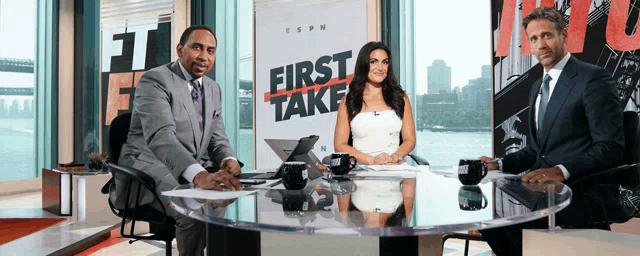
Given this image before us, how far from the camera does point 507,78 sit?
3951mm

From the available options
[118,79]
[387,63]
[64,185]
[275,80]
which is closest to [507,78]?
[387,63]

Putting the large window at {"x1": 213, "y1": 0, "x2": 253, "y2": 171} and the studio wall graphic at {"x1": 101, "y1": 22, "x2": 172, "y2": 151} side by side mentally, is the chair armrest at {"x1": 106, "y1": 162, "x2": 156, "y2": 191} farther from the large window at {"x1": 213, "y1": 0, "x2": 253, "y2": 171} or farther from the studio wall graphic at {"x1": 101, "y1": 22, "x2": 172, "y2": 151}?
the studio wall graphic at {"x1": 101, "y1": 22, "x2": 172, "y2": 151}

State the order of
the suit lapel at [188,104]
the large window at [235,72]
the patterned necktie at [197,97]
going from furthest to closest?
A: the large window at [235,72]
the patterned necktie at [197,97]
the suit lapel at [188,104]

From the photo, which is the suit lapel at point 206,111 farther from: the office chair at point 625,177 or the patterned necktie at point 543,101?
the office chair at point 625,177

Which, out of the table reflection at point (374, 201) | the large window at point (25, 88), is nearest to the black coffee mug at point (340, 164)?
the table reflection at point (374, 201)

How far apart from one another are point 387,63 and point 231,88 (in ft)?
9.80

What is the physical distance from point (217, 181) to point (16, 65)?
20.7 feet

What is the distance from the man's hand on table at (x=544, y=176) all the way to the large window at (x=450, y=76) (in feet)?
8.65

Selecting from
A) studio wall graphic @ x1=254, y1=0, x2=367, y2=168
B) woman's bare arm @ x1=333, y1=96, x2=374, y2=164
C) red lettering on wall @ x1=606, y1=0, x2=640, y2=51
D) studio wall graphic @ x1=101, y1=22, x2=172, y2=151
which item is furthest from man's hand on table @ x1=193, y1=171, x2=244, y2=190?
studio wall graphic @ x1=101, y1=22, x2=172, y2=151

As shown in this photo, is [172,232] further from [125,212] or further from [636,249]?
[636,249]

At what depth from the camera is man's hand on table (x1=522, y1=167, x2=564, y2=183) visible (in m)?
1.71

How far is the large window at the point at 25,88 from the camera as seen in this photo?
6.62m

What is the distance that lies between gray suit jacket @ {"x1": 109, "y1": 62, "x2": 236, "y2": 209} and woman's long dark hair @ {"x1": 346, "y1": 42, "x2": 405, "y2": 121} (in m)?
0.88

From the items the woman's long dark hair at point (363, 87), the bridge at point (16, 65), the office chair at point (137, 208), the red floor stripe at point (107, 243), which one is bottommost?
the red floor stripe at point (107, 243)
